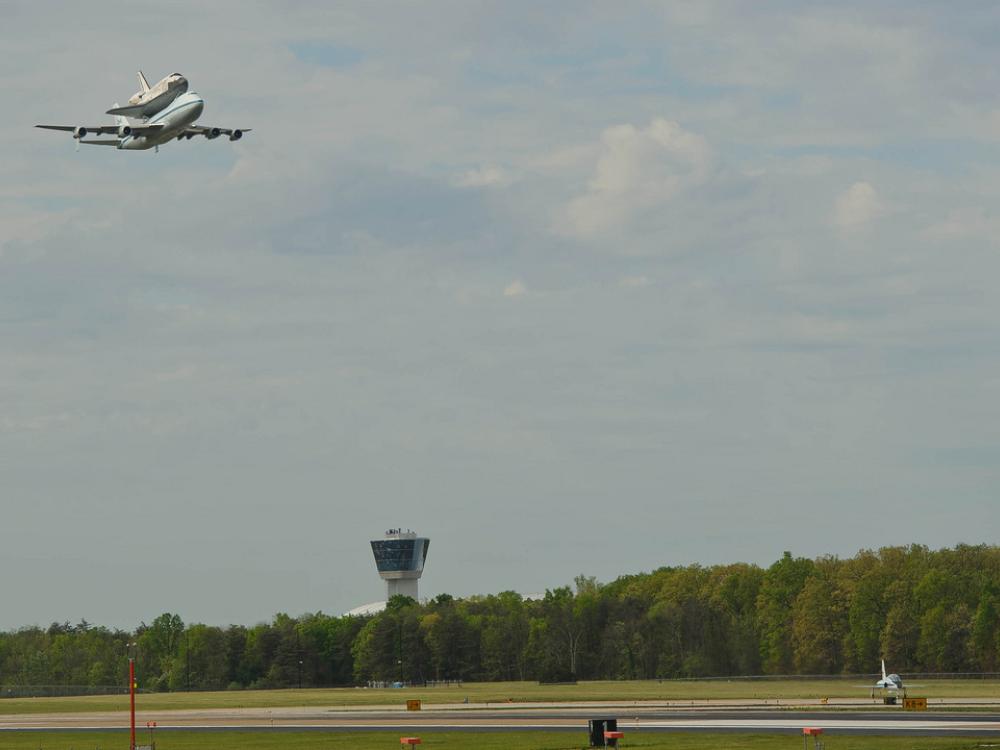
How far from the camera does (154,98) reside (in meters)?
92.9

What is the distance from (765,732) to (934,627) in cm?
10765

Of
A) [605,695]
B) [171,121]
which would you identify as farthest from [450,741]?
[605,695]

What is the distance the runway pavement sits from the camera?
3440 inches

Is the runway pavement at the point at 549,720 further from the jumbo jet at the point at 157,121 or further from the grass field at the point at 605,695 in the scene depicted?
the jumbo jet at the point at 157,121

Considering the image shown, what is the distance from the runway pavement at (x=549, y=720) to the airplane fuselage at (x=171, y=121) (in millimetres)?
42639

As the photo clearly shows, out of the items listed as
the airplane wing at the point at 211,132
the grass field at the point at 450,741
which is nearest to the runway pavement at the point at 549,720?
the grass field at the point at 450,741

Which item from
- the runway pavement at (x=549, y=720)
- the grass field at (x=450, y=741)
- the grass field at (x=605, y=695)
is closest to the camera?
the grass field at (x=450, y=741)

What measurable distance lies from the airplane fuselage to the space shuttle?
39cm

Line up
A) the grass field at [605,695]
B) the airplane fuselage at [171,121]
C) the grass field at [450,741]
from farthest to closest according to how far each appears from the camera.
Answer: the grass field at [605,695] → the airplane fuselage at [171,121] → the grass field at [450,741]

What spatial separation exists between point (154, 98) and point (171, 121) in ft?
10.4

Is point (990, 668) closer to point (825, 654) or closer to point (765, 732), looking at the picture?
point (825, 654)

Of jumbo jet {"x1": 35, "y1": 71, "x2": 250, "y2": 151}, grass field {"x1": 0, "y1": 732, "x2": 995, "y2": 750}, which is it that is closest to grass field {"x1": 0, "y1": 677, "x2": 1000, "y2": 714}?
grass field {"x1": 0, "y1": 732, "x2": 995, "y2": 750}

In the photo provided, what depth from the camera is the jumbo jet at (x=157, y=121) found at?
90.8 m

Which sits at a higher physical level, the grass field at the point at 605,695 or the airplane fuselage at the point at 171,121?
the airplane fuselage at the point at 171,121
